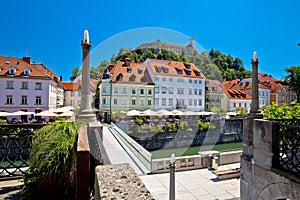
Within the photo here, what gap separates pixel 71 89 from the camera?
2.99 metres

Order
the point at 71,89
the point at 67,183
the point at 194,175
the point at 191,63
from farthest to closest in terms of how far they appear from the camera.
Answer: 1. the point at 194,175
2. the point at 71,89
3. the point at 191,63
4. the point at 67,183

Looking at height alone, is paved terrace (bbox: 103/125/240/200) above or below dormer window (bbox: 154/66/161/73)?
below

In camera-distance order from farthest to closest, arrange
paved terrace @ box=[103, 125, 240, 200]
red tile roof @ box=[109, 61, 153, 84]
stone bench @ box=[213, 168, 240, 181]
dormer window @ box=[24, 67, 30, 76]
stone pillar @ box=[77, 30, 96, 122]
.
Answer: dormer window @ box=[24, 67, 30, 76]
stone bench @ box=[213, 168, 240, 181]
paved terrace @ box=[103, 125, 240, 200]
stone pillar @ box=[77, 30, 96, 122]
red tile roof @ box=[109, 61, 153, 84]

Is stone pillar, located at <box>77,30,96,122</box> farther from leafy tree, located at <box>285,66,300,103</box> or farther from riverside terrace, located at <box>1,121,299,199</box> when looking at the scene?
leafy tree, located at <box>285,66,300,103</box>

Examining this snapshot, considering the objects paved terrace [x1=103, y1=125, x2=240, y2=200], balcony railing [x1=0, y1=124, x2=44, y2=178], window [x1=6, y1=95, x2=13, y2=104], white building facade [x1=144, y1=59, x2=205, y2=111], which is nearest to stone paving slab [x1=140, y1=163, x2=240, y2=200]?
paved terrace [x1=103, y1=125, x2=240, y2=200]

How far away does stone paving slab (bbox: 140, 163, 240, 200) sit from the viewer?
6.00 meters

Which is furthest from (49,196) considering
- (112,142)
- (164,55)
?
(164,55)

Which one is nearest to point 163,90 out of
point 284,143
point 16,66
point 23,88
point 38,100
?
point 284,143

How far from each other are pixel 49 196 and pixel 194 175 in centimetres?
667

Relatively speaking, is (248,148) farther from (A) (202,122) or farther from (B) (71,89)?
(B) (71,89)

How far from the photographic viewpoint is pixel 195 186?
6.67m

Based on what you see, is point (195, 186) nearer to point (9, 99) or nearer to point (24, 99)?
point (24, 99)

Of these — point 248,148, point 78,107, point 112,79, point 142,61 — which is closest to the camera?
point 112,79

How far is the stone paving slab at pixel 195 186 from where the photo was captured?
600 centimetres
